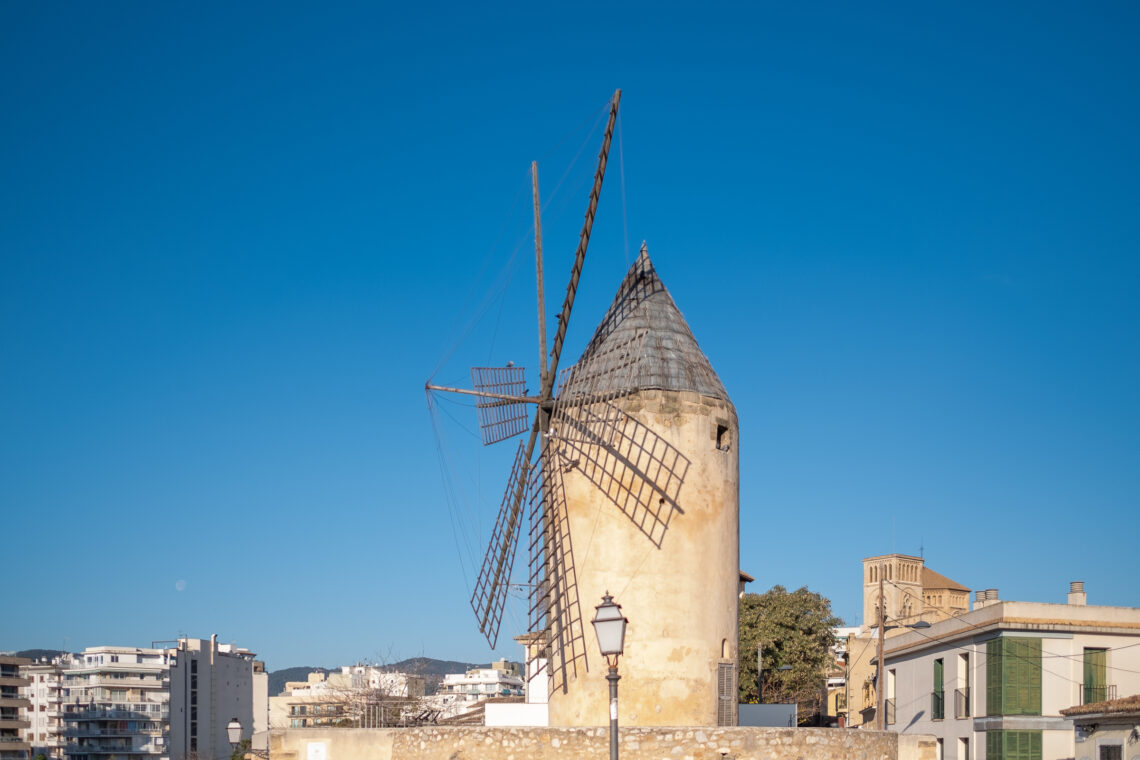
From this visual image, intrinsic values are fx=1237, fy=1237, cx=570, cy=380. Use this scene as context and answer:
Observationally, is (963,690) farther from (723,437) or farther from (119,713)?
(119,713)

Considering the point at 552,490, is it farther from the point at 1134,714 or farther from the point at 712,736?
the point at 1134,714

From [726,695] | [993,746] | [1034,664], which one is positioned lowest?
[993,746]

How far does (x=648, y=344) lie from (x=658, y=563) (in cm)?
271

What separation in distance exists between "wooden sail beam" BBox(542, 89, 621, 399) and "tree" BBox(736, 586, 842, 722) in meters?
18.5

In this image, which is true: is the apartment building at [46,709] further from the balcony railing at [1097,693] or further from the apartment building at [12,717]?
the balcony railing at [1097,693]

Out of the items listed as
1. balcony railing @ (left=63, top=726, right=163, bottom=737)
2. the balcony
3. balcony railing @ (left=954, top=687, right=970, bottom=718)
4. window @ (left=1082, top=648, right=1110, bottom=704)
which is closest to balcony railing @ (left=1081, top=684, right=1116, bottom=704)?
window @ (left=1082, top=648, right=1110, bottom=704)

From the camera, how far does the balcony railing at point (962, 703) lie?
21.9 m

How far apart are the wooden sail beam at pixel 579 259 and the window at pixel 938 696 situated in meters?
11.7

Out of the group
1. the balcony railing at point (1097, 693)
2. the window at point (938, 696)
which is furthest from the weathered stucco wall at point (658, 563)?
the window at point (938, 696)

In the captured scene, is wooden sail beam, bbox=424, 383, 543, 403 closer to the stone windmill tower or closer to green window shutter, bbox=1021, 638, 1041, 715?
the stone windmill tower

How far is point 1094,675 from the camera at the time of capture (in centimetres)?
2081

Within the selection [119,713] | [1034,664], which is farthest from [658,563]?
[119,713]

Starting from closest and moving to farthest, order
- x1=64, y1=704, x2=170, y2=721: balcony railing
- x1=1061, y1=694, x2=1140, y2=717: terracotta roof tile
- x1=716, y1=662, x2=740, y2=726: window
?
x1=716, y1=662, x2=740, y2=726: window → x1=1061, y1=694, x2=1140, y2=717: terracotta roof tile → x1=64, y1=704, x2=170, y2=721: balcony railing

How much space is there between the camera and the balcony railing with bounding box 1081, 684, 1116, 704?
20500mm
